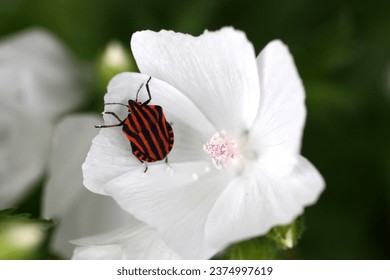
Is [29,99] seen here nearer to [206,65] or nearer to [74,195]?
[74,195]

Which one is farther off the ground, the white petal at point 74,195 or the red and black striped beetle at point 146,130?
the red and black striped beetle at point 146,130

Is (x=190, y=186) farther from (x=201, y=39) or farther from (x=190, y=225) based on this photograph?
(x=201, y=39)

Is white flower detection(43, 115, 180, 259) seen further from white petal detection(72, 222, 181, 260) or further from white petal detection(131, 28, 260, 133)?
white petal detection(131, 28, 260, 133)

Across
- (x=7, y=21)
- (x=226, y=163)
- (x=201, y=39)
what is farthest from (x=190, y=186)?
(x=7, y=21)

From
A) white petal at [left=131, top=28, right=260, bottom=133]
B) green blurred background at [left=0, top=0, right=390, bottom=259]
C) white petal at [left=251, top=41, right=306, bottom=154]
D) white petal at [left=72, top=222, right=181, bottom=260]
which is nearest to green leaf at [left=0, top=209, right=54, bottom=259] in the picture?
white petal at [left=72, top=222, right=181, bottom=260]

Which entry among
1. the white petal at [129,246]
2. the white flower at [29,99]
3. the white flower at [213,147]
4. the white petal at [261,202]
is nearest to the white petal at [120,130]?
the white flower at [213,147]

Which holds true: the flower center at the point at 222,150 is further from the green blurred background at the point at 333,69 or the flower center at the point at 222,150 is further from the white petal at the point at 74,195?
the green blurred background at the point at 333,69
